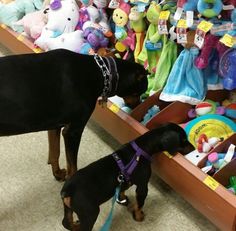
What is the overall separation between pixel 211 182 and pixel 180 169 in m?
0.16

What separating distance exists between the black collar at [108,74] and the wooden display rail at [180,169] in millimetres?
217

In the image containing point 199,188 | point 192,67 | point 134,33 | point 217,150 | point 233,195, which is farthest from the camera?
point 134,33

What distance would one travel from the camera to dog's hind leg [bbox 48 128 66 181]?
1.94 m

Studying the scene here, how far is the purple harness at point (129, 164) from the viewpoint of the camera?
1.62 m

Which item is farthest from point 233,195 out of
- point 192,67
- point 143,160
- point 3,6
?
point 3,6

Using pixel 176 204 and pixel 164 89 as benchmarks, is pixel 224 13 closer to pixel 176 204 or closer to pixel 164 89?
pixel 164 89

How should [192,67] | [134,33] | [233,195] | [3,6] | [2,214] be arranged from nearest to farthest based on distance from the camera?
[233,195], [2,214], [192,67], [134,33], [3,6]

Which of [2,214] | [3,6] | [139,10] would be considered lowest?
[2,214]

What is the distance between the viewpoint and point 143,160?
1688 millimetres

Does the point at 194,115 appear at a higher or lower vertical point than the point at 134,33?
lower

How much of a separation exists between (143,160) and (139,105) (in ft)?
1.34

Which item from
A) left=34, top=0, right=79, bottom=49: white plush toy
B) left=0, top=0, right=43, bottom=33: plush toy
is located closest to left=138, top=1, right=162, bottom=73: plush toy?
left=34, top=0, right=79, bottom=49: white plush toy

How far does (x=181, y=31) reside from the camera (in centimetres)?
190

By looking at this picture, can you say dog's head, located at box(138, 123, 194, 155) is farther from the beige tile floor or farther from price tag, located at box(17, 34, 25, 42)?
price tag, located at box(17, 34, 25, 42)
